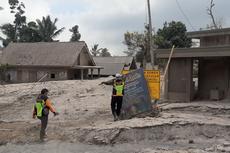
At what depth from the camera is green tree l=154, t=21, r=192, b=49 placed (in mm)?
34397

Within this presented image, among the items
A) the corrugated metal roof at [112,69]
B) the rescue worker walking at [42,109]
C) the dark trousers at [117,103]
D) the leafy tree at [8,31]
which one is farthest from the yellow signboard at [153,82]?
the leafy tree at [8,31]

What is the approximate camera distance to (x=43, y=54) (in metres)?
28.2

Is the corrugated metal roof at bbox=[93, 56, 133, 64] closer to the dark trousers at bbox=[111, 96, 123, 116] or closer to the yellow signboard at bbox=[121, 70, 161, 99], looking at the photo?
the yellow signboard at bbox=[121, 70, 161, 99]

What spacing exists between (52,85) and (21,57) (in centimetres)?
1214

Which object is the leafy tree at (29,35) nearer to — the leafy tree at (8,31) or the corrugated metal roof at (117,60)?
the leafy tree at (8,31)

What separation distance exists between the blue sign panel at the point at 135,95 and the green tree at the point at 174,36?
85.0 feet

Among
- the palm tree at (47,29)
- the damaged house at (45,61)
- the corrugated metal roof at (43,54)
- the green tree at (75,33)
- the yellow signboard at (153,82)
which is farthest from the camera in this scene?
the green tree at (75,33)

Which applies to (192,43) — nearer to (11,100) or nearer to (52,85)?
(52,85)

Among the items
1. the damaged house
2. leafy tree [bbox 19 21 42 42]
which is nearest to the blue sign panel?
the damaged house

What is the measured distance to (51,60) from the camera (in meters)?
26.9

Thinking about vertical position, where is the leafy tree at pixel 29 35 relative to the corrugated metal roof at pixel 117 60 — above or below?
above

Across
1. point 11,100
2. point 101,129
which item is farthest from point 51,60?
point 101,129

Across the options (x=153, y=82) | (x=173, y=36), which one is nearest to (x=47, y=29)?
(x=173, y=36)

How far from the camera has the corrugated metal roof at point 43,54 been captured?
26.6 m
